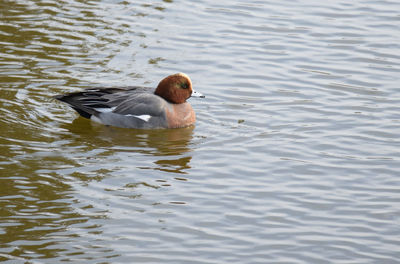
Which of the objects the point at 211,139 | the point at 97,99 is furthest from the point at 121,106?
the point at 211,139

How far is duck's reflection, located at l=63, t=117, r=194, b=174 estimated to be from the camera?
10219 mm

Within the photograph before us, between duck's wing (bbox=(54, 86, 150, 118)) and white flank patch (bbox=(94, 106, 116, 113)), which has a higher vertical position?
duck's wing (bbox=(54, 86, 150, 118))

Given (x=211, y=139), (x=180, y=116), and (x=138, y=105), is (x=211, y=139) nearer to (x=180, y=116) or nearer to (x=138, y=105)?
(x=180, y=116)

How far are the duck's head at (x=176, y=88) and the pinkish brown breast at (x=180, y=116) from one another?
0.57 feet

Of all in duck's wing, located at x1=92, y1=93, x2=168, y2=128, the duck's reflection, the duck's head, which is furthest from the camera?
the duck's head

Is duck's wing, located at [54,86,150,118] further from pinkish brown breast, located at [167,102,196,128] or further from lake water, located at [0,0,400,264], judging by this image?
pinkish brown breast, located at [167,102,196,128]

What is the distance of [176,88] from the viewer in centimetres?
1166

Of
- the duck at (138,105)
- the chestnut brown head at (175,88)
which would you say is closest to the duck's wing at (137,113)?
the duck at (138,105)

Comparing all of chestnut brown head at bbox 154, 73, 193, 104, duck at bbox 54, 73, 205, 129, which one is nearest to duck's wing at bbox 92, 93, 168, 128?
duck at bbox 54, 73, 205, 129

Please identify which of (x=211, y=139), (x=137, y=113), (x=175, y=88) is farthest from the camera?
(x=175, y=88)

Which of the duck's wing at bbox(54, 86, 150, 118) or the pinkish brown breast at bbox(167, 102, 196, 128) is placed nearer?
the duck's wing at bbox(54, 86, 150, 118)

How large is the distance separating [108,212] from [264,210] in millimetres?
1664

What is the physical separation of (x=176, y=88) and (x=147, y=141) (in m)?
1.07

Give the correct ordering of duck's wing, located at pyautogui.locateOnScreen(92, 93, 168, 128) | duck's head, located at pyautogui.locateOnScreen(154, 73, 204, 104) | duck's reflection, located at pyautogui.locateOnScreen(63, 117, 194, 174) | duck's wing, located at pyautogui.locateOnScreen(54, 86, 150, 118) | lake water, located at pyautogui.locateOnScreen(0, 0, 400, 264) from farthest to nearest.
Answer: duck's head, located at pyautogui.locateOnScreen(154, 73, 204, 104), duck's wing, located at pyautogui.locateOnScreen(92, 93, 168, 128), duck's wing, located at pyautogui.locateOnScreen(54, 86, 150, 118), duck's reflection, located at pyautogui.locateOnScreen(63, 117, 194, 174), lake water, located at pyautogui.locateOnScreen(0, 0, 400, 264)
